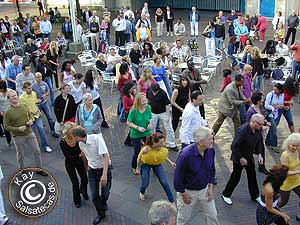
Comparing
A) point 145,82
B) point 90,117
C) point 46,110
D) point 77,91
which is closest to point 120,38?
point 46,110

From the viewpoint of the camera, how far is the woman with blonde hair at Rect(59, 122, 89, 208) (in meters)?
6.67

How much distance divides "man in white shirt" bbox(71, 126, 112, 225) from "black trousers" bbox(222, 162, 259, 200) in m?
2.02

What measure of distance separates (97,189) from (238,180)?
2.31m

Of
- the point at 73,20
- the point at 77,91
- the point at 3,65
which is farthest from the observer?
the point at 73,20

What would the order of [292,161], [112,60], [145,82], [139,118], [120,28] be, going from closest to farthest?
[292,161] < [139,118] < [145,82] < [112,60] < [120,28]

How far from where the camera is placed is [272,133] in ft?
29.4

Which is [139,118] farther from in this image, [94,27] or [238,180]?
[94,27]

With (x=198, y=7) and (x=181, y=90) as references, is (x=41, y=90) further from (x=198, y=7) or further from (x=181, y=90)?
(x=198, y=7)

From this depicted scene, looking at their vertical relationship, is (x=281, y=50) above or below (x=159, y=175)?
above

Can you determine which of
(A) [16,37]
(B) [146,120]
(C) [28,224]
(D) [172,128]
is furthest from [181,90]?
(A) [16,37]

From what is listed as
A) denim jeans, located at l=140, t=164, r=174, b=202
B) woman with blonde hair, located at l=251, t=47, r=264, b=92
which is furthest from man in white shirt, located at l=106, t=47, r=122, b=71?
denim jeans, located at l=140, t=164, r=174, b=202

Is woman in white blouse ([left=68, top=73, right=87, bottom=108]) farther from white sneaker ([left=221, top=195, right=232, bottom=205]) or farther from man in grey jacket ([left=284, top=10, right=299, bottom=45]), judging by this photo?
man in grey jacket ([left=284, top=10, right=299, bottom=45])

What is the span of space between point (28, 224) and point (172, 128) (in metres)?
3.68

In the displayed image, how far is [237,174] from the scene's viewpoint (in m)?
6.94
